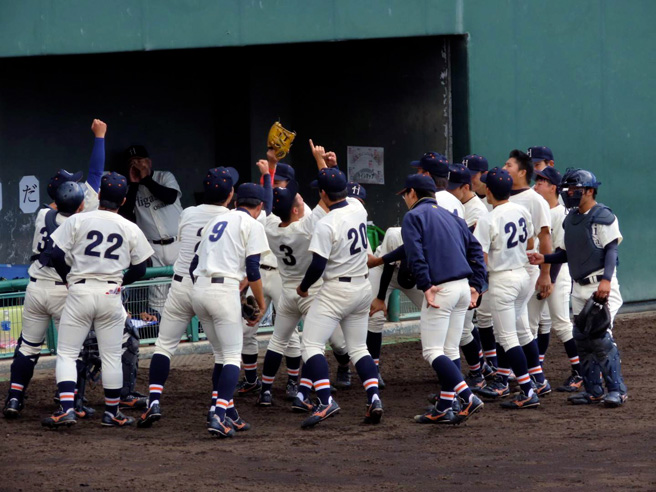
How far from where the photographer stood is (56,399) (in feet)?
28.2

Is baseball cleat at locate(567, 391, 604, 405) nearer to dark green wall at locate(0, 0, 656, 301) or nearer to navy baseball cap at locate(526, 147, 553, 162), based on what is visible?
navy baseball cap at locate(526, 147, 553, 162)

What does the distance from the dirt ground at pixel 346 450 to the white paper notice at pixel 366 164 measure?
4.03 meters

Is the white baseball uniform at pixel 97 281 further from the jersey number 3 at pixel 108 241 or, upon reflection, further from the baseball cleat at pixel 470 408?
the baseball cleat at pixel 470 408

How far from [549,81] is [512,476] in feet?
22.4

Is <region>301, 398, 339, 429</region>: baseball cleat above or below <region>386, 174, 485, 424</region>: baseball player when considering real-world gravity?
below

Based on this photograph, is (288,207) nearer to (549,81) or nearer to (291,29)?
(291,29)

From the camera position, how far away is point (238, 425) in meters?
7.80

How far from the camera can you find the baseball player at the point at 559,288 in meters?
9.18

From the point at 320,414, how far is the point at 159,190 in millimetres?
4764

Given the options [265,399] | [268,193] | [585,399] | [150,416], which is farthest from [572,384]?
[150,416]

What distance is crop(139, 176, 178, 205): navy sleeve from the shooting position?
1192 cm

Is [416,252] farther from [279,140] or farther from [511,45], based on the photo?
[511,45]

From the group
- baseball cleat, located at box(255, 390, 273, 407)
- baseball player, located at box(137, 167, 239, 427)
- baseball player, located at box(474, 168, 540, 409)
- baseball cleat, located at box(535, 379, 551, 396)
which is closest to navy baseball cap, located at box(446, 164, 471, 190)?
baseball player, located at box(474, 168, 540, 409)

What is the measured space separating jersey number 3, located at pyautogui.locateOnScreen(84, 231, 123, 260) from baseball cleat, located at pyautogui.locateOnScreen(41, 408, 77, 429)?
109 centimetres
